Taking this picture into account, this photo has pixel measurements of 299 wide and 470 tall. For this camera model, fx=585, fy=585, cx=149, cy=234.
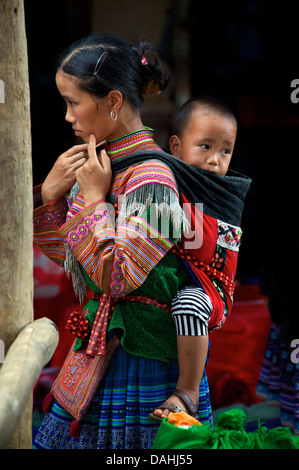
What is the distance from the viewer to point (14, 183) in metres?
1.86

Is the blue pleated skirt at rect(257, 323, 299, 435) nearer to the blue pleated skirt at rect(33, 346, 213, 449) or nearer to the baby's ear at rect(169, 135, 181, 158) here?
the blue pleated skirt at rect(33, 346, 213, 449)

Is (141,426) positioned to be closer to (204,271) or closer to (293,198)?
(204,271)

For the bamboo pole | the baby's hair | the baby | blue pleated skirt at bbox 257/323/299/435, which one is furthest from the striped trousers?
blue pleated skirt at bbox 257/323/299/435

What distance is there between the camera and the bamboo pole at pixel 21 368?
138 centimetres

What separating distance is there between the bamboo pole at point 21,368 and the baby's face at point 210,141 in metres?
0.79

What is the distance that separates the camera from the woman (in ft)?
6.11

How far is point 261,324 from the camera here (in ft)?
13.5

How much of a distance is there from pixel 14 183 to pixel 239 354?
8.79ft

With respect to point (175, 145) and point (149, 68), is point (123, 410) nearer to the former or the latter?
point (175, 145)

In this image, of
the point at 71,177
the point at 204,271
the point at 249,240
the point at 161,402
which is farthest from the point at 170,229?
the point at 249,240

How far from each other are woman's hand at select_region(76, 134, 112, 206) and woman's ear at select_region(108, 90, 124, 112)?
6.4 inches

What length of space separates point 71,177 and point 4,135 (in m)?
0.32

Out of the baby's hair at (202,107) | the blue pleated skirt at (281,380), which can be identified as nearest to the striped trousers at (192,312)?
the baby's hair at (202,107)

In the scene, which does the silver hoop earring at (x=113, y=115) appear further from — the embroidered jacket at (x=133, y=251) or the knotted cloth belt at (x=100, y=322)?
the knotted cloth belt at (x=100, y=322)
